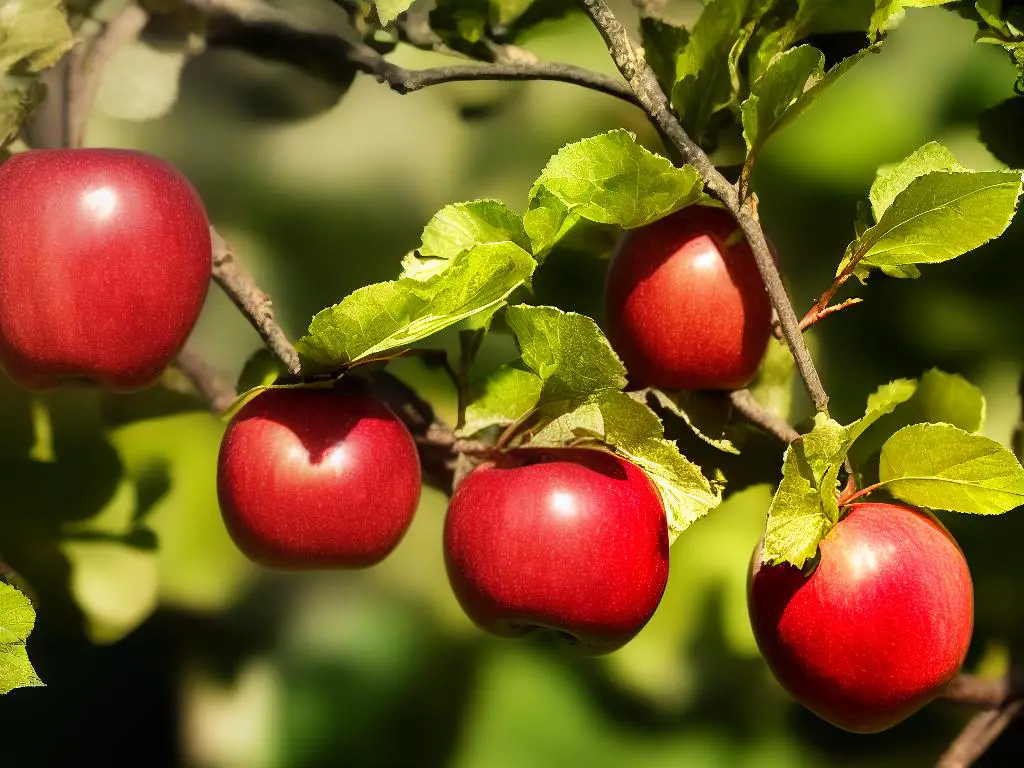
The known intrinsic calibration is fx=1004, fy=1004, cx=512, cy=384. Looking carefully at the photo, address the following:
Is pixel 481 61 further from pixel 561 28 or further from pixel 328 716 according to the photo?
pixel 328 716

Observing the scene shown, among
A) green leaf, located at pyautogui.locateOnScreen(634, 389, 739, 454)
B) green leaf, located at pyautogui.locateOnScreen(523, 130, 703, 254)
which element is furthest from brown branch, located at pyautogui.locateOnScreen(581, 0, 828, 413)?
green leaf, located at pyautogui.locateOnScreen(634, 389, 739, 454)

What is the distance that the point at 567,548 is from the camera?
1.64ft

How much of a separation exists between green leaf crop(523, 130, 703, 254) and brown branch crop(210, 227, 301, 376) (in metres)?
0.14

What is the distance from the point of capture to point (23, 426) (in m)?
0.70

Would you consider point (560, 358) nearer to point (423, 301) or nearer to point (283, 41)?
point (423, 301)

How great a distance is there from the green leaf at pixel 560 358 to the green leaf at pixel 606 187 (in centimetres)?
5

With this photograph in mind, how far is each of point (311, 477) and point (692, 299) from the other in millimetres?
219

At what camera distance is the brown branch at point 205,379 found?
706 millimetres

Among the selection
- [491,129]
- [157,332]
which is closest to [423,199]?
[491,129]

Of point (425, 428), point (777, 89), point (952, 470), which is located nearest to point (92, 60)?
point (425, 428)

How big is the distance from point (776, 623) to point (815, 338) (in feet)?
0.85

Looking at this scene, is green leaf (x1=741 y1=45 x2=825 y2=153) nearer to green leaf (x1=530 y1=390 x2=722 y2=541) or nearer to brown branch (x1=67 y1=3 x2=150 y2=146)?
green leaf (x1=530 y1=390 x2=722 y2=541)

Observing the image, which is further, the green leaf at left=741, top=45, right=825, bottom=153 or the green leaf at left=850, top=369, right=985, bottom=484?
the green leaf at left=850, top=369, right=985, bottom=484

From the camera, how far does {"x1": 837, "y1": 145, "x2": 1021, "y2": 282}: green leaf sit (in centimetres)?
45
